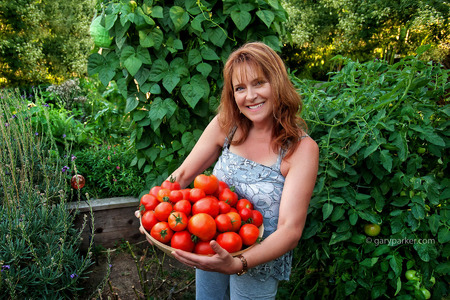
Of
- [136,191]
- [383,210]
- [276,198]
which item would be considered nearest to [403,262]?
[383,210]

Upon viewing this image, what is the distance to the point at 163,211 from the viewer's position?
128 cm

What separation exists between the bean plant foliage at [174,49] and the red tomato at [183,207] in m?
1.03

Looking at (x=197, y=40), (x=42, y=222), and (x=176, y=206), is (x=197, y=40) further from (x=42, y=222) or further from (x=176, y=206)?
(x=42, y=222)

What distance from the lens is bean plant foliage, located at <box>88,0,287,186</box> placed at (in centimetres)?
209

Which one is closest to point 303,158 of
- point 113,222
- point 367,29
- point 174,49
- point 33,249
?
point 174,49

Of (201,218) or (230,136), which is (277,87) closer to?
(230,136)

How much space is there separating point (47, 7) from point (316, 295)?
1282 cm

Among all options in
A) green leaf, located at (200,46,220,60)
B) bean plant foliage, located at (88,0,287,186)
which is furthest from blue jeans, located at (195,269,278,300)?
green leaf, located at (200,46,220,60)

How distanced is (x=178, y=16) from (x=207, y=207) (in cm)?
139

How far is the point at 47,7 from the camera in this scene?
11227 mm

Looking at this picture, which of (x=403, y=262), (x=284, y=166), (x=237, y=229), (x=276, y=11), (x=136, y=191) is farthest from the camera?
(x=136, y=191)

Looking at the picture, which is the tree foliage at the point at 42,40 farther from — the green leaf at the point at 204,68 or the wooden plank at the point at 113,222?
the green leaf at the point at 204,68

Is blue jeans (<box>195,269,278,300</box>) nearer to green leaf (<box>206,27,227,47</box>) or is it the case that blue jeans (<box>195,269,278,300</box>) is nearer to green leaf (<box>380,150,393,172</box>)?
green leaf (<box>380,150,393,172</box>)

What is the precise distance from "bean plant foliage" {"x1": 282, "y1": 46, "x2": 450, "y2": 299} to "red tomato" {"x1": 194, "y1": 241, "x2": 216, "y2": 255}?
0.63m
